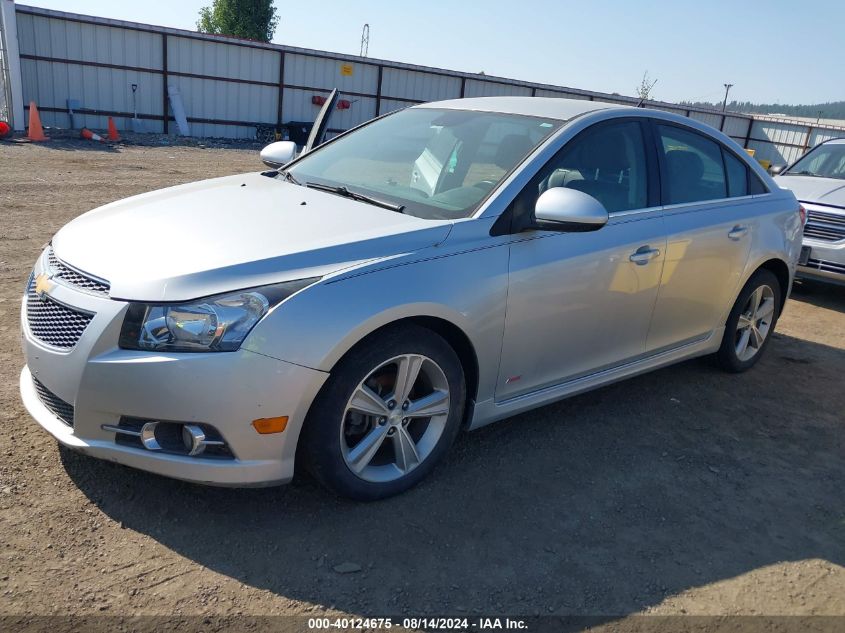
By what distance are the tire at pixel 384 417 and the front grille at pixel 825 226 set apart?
19.6ft

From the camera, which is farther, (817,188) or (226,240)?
(817,188)

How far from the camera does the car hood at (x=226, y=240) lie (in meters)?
2.80

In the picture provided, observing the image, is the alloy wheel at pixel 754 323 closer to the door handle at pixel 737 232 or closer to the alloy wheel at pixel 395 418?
the door handle at pixel 737 232

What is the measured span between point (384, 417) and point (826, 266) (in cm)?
629

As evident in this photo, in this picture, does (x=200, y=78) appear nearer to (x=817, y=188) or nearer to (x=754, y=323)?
(x=817, y=188)

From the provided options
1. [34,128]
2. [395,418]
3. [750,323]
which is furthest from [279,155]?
[34,128]

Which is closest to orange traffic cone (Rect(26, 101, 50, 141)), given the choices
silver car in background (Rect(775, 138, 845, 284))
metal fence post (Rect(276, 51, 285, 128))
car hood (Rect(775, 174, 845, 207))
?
metal fence post (Rect(276, 51, 285, 128))

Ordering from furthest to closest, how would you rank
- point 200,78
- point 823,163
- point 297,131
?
point 297,131 → point 200,78 → point 823,163

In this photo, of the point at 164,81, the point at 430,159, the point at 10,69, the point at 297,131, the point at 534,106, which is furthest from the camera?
the point at 297,131

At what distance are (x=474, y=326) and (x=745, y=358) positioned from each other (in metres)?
2.96

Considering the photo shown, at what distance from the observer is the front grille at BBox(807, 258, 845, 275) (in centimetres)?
751

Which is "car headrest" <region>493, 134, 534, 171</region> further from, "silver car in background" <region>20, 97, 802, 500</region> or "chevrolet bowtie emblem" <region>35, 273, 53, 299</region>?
"chevrolet bowtie emblem" <region>35, 273, 53, 299</region>

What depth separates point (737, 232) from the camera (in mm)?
4750

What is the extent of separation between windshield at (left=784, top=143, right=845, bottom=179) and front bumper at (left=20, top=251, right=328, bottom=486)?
8.20 meters
